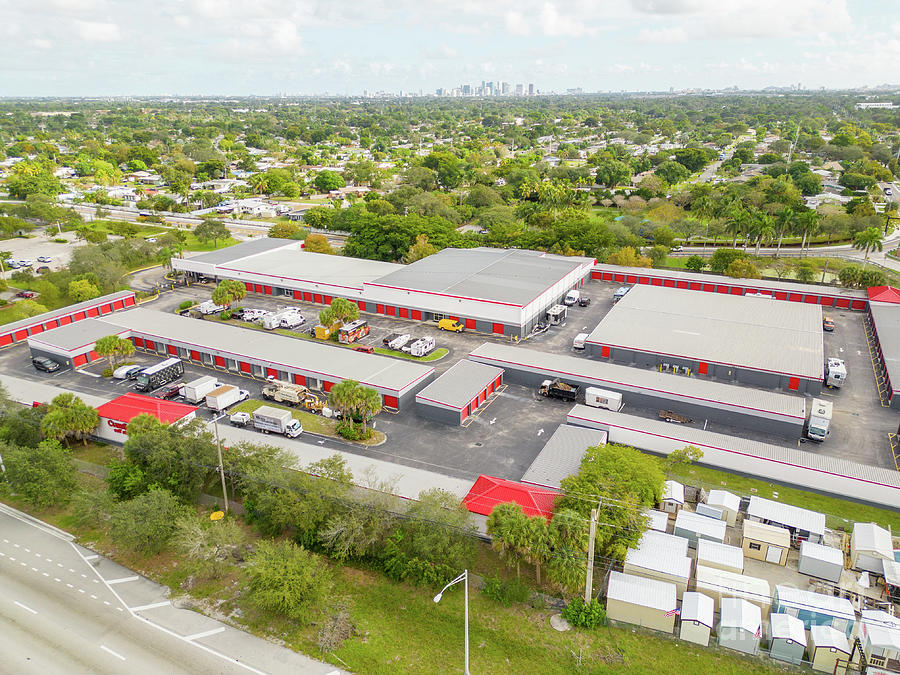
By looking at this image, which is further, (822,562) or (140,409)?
(140,409)

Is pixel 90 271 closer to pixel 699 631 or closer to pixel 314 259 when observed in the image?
pixel 314 259

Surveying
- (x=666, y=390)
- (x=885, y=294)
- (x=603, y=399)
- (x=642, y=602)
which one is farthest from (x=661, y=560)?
(x=885, y=294)

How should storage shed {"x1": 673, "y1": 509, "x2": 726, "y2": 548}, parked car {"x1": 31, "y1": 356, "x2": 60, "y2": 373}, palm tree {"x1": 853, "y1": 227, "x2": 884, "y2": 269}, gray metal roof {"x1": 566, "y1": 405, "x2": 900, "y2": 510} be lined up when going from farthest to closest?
palm tree {"x1": 853, "y1": 227, "x2": 884, "y2": 269} < parked car {"x1": 31, "y1": 356, "x2": 60, "y2": 373} < gray metal roof {"x1": 566, "y1": 405, "x2": 900, "y2": 510} < storage shed {"x1": 673, "y1": 509, "x2": 726, "y2": 548}

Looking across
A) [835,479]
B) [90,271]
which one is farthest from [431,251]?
[835,479]

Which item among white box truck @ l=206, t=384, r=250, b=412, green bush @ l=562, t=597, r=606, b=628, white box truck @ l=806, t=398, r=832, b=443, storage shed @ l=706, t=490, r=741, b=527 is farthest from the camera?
white box truck @ l=206, t=384, r=250, b=412

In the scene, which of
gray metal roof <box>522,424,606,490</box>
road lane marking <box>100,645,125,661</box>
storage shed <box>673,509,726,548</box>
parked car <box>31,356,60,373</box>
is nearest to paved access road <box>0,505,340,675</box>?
road lane marking <box>100,645,125,661</box>

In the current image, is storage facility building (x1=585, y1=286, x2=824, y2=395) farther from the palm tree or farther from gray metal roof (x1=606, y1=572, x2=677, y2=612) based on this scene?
the palm tree

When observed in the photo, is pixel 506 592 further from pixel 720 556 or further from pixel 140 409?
pixel 140 409
